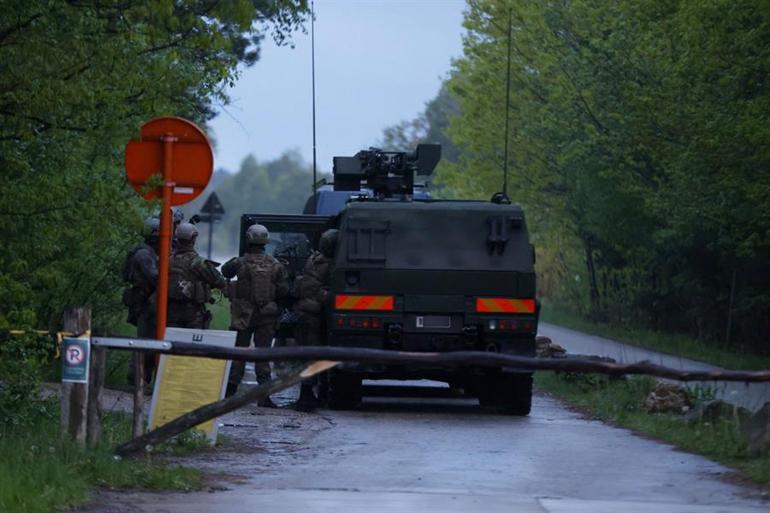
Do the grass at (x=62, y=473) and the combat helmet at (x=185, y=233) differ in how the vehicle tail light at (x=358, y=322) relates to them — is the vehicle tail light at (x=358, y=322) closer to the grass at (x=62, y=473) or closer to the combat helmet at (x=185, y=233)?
the combat helmet at (x=185, y=233)

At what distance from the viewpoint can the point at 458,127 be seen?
2186 inches

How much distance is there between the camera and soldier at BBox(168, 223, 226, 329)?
1659 centimetres

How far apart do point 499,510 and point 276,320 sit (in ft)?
26.9

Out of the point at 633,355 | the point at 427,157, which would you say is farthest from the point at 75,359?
the point at 633,355

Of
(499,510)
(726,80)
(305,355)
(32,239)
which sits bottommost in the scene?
(499,510)

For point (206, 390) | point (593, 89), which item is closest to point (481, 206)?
point (206, 390)

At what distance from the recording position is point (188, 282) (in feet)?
54.6

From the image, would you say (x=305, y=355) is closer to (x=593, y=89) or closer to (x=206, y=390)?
(x=206, y=390)

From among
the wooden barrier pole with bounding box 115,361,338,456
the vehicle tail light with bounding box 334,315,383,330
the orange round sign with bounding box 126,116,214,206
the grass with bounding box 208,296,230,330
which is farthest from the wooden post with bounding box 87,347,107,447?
the grass with bounding box 208,296,230,330

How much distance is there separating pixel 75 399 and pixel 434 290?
6931mm

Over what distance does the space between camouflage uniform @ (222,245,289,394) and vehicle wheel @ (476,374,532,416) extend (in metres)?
2.42

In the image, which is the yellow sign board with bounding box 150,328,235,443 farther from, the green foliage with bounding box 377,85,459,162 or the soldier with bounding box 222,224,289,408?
the green foliage with bounding box 377,85,459,162

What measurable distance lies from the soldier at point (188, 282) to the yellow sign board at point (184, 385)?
413 cm

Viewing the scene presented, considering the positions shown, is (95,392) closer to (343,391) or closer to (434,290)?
(434,290)
